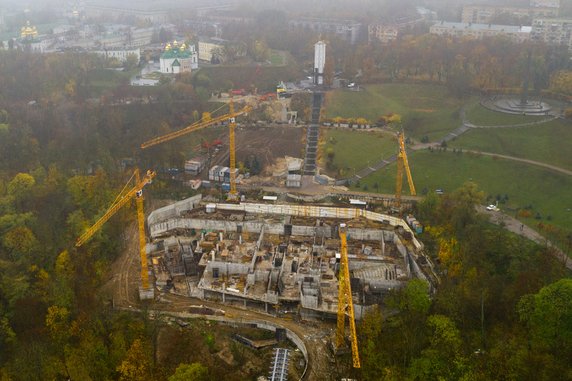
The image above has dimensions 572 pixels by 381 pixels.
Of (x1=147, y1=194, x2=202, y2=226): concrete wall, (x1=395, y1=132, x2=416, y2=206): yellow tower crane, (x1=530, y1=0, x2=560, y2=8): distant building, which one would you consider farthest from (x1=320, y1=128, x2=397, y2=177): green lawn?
(x1=530, y1=0, x2=560, y2=8): distant building

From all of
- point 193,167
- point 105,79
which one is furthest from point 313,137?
point 105,79

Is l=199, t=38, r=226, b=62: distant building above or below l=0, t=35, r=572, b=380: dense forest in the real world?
above

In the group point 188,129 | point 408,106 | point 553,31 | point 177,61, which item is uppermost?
point 553,31

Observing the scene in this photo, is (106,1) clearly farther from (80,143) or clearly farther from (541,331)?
(541,331)

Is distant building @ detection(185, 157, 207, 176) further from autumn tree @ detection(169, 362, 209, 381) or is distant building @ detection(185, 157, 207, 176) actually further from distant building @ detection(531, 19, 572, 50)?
distant building @ detection(531, 19, 572, 50)

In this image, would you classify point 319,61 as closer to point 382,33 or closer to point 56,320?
point 382,33

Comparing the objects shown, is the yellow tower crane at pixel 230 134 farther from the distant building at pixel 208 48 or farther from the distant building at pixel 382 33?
the distant building at pixel 382 33

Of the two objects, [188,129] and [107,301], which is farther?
[188,129]
